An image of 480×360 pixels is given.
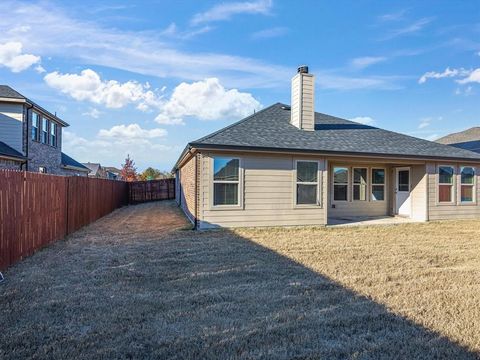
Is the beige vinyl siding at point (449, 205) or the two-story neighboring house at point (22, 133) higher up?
the two-story neighboring house at point (22, 133)

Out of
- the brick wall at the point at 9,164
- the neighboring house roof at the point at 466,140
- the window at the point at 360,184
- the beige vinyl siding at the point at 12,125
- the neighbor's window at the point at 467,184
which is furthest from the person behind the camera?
the neighboring house roof at the point at 466,140

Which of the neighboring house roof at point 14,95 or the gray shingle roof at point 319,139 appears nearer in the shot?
the gray shingle roof at point 319,139

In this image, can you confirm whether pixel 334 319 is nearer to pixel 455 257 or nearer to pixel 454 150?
pixel 455 257

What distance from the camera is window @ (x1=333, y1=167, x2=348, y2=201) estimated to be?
45.5 ft

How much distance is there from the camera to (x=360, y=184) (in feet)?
46.6

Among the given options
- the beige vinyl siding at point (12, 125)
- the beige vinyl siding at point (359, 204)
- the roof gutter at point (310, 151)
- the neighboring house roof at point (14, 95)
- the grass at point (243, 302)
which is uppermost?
the neighboring house roof at point (14, 95)

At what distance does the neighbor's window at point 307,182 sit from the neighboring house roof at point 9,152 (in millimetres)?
11408

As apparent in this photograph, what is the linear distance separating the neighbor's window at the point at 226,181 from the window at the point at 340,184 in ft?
16.4

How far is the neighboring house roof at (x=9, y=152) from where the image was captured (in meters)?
14.3

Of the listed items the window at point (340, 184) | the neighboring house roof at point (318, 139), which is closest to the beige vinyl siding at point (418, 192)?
the neighboring house roof at point (318, 139)

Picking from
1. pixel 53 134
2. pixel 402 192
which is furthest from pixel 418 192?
pixel 53 134

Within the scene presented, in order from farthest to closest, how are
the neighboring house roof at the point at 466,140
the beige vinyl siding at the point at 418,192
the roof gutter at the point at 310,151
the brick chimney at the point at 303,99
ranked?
the neighboring house roof at the point at 466,140, the beige vinyl siding at the point at 418,192, the brick chimney at the point at 303,99, the roof gutter at the point at 310,151

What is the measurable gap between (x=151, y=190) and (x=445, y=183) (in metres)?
20.4

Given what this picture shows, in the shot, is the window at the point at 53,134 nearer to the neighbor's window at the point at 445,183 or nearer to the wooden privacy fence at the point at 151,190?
the wooden privacy fence at the point at 151,190
